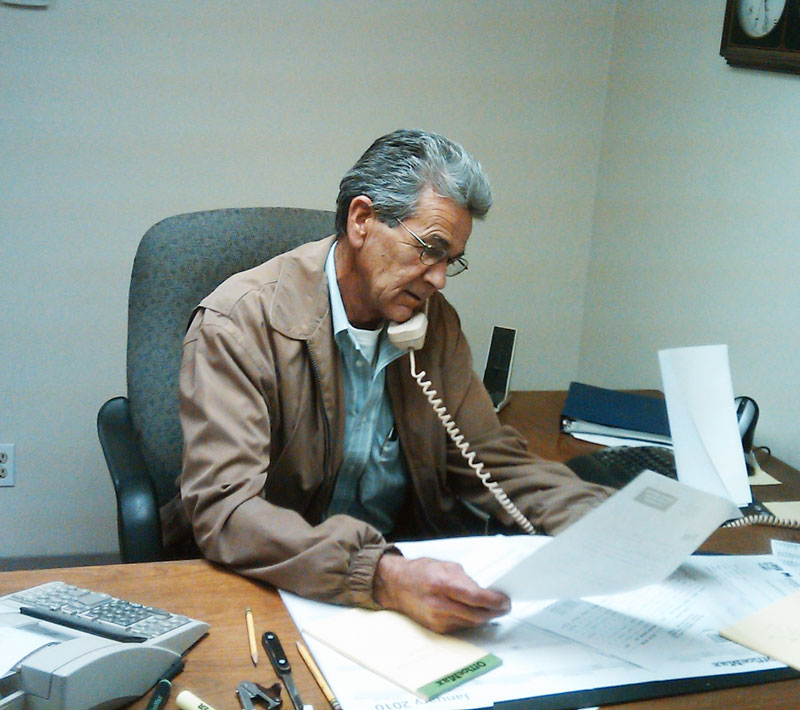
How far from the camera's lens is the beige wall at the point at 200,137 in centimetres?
220

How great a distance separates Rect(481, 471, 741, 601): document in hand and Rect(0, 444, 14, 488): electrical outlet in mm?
1763

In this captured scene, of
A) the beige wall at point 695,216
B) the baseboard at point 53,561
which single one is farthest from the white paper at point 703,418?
the baseboard at point 53,561

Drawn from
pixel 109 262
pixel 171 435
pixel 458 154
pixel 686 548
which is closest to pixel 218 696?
pixel 686 548

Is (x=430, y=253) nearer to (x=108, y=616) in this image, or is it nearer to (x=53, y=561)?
(x=108, y=616)

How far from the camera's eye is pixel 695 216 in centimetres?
214

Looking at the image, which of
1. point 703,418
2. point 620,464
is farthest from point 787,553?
point 620,464

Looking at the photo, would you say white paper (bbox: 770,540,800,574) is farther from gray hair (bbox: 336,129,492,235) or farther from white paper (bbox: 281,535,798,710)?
gray hair (bbox: 336,129,492,235)

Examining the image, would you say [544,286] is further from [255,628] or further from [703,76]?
[255,628]

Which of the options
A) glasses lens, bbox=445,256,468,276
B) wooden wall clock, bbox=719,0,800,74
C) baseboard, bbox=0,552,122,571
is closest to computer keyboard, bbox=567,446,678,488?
glasses lens, bbox=445,256,468,276

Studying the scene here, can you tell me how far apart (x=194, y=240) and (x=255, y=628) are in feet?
2.60

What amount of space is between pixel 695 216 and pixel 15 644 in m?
1.77

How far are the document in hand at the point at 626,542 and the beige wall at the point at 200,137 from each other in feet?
5.30

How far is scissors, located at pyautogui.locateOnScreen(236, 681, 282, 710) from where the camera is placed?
88cm

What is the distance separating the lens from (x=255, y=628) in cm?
102
